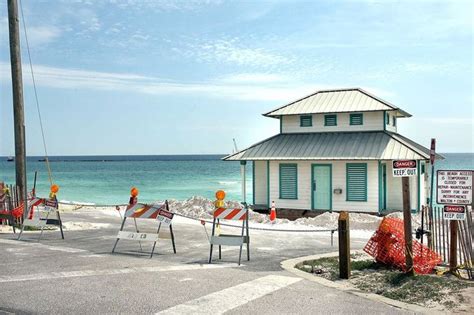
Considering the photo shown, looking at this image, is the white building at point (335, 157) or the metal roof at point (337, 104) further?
the metal roof at point (337, 104)

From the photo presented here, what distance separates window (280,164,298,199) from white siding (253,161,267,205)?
1.37m

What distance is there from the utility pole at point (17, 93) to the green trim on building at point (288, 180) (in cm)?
1178

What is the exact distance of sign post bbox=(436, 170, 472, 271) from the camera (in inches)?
416

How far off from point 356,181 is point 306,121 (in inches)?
171

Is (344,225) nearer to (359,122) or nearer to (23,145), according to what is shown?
(23,145)

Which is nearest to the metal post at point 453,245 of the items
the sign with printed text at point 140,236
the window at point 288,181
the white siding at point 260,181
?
the sign with printed text at point 140,236

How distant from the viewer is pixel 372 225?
68.9 ft

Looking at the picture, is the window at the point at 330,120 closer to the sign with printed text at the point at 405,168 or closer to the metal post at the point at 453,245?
the metal post at the point at 453,245

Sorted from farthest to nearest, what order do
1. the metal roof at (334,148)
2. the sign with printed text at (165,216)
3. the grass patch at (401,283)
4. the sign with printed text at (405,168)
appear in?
the metal roof at (334,148) < the sign with printed text at (165,216) < the sign with printed text at (405,168) < the grass patch at (401,283)

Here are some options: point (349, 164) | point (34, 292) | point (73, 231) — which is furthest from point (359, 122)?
point (34, 292)

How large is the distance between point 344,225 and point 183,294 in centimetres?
348

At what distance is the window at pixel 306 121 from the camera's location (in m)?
27.0

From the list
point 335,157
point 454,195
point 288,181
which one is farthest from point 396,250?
point 288,181

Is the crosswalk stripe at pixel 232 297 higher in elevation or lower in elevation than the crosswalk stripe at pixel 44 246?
lower
